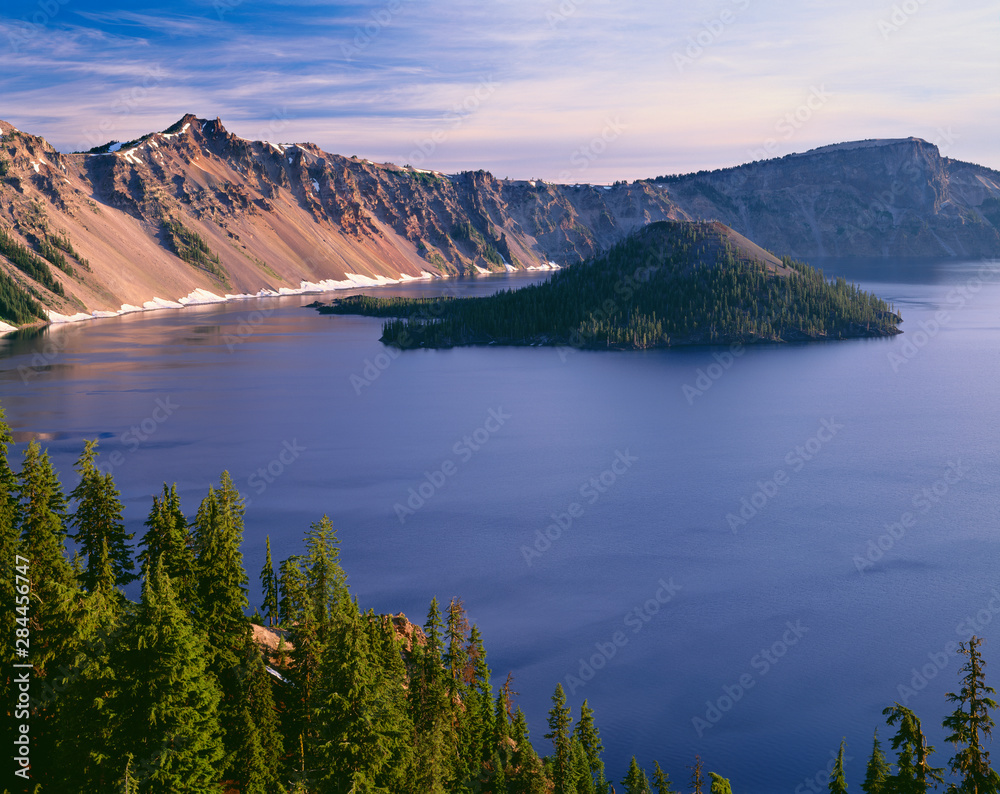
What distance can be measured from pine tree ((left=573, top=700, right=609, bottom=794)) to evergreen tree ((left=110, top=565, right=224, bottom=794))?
1665 cm

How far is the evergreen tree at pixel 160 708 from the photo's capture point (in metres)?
25.9

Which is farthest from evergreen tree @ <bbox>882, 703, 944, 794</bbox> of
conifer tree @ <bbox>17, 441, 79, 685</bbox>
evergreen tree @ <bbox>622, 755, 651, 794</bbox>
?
conifer tree @ <bbox>17, 441, 79, 685</bbox>

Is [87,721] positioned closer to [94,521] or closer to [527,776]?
[527,776]

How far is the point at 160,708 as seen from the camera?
86.1 ft

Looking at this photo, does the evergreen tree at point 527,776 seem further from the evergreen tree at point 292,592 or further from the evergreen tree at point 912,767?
the evergreen tree at point 292,592

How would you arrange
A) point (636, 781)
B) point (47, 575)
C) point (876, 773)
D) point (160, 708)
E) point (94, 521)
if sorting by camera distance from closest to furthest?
point (160, 708) → point (876, 773) → point (636, 781) → point (47, 575) → point (94, 521)

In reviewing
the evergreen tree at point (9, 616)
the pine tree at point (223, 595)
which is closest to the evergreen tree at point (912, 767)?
the pine tree at point (223, 595)

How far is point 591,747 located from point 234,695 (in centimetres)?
1570

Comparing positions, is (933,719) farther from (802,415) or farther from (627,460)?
(802,415)

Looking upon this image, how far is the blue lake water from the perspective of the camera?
46938 millimetres

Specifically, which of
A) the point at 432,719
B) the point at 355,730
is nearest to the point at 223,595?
the point at 432,719

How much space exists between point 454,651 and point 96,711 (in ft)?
59.9

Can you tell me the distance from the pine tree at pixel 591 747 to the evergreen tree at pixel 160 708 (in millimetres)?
16651

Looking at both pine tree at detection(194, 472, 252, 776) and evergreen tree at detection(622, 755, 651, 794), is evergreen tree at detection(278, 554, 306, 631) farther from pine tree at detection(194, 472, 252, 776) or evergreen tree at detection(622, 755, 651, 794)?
evergreen tree at detection(622, 755, 651, 794)
